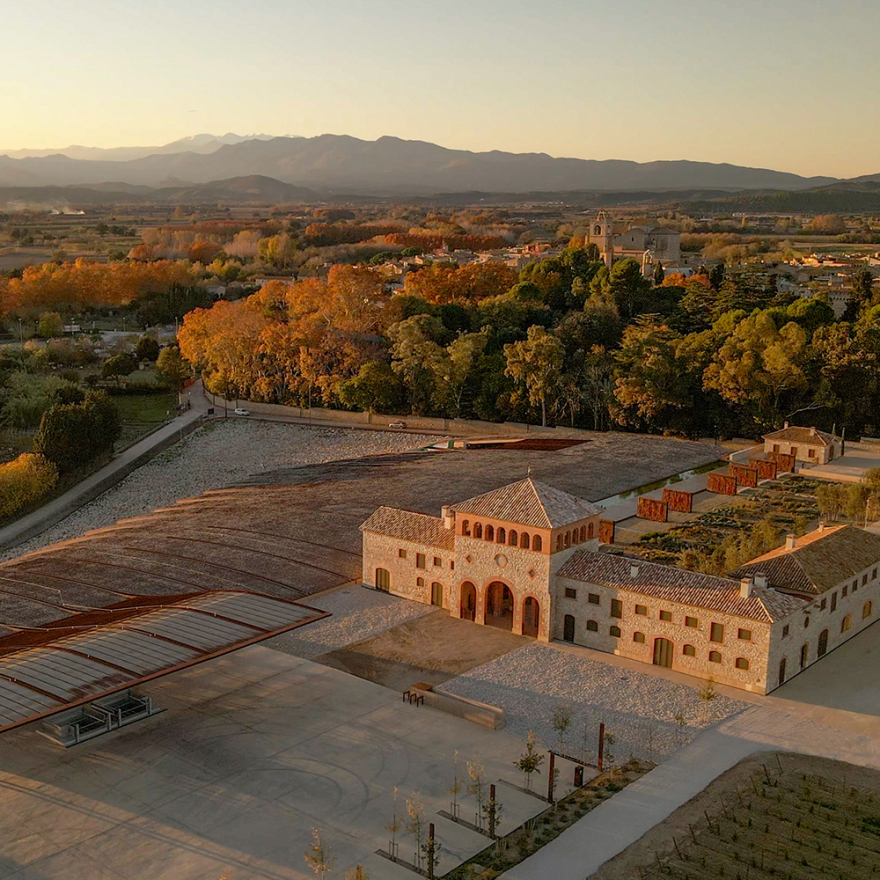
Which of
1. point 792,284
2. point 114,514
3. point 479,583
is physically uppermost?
point 792,284

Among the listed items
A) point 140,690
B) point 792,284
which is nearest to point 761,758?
point 140,690

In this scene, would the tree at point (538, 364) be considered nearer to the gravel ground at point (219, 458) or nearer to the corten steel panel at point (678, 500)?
the gravel ground at point (219, 458)

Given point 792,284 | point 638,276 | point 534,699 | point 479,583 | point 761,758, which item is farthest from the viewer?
point 792,284

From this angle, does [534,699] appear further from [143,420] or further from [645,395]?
[143,420]

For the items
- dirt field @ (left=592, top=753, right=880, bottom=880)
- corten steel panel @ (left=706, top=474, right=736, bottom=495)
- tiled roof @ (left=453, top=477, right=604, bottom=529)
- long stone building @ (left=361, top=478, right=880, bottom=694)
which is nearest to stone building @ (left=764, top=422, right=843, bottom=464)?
corten steel panel @ (left=706, top=474, right=736, bottom=495)

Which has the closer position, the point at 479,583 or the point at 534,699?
the point at 534,699

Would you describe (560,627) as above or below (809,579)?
below

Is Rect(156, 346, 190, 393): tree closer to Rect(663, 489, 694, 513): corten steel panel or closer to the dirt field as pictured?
Rect(663, 489, 694, 513): corten steel panel
